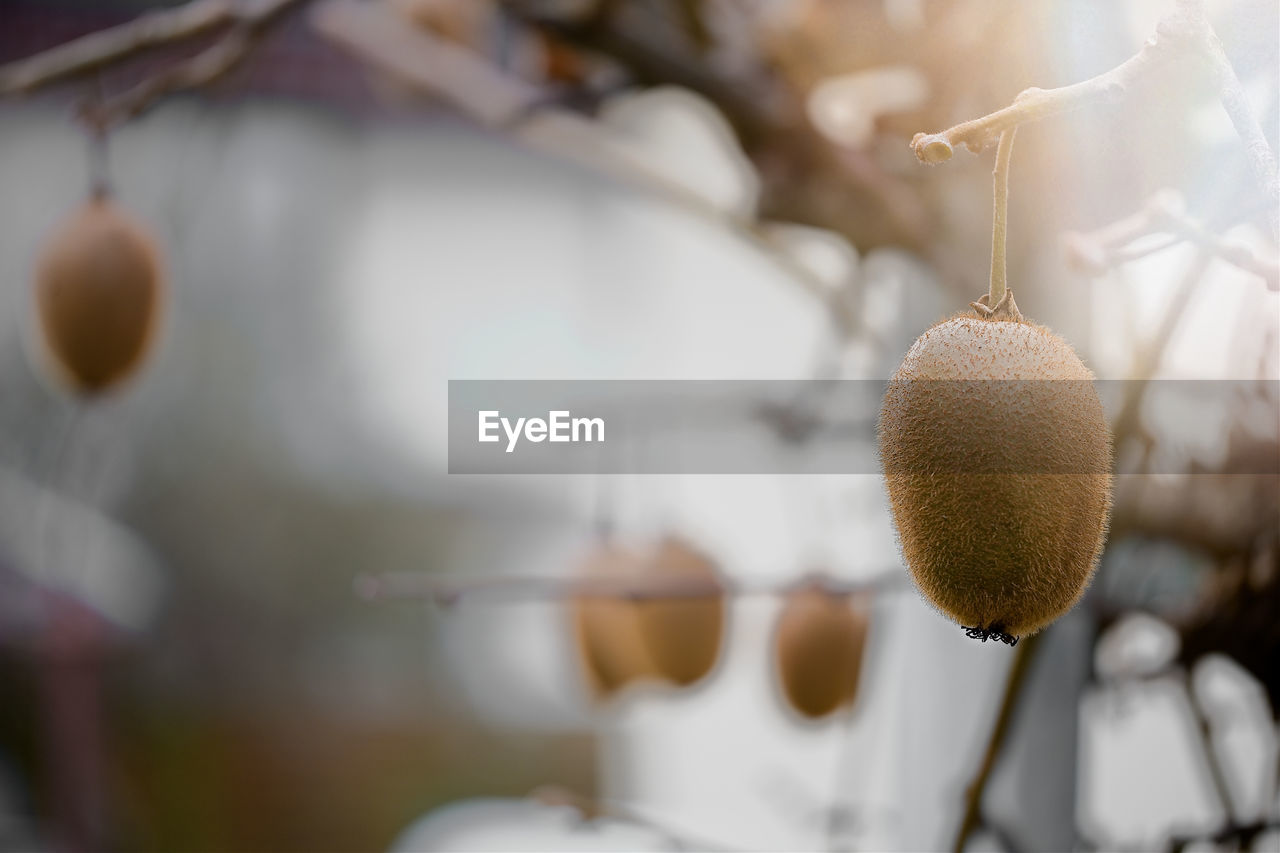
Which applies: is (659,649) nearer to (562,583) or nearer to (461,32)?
(562,583)

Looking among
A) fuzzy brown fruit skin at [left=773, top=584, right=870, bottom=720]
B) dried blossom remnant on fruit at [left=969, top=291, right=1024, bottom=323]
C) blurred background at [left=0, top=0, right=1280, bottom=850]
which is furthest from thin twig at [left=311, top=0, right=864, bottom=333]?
dried blossom remnant on fruit at [left=969, top=291, right=1024, bottom=323]

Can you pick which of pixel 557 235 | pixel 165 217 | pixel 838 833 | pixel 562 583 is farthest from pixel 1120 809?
pixel 557 235

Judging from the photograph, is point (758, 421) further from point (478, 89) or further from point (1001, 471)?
point (1001, 471)

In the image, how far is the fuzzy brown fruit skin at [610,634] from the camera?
1.64 feet

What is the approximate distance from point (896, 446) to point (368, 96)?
5.65 ft

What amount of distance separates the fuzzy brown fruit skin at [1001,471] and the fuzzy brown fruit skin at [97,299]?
1.25 feet

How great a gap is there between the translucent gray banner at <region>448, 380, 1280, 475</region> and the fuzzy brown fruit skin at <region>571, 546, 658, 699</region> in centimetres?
4

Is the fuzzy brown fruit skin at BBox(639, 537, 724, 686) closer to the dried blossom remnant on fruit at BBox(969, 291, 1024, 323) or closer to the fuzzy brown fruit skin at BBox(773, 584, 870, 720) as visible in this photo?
the fuzzy brown fruit skin at BBox(773, 584, 870, 720)

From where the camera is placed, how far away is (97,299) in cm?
46

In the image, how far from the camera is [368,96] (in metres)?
1.76

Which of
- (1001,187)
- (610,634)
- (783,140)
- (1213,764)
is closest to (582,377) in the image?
(610,634)

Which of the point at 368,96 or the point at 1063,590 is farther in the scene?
the point at 368,96

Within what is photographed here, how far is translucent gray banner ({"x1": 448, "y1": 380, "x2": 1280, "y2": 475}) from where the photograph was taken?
1.28 feet

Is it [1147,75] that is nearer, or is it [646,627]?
[1147,75]
